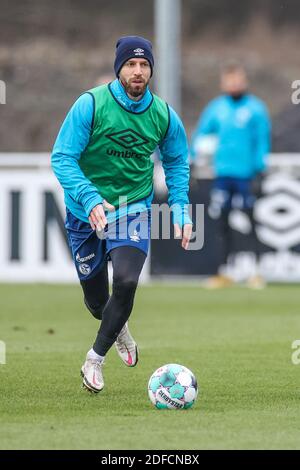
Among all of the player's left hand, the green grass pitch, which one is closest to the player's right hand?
the player's left hand

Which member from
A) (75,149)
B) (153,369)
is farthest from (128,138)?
(153,369)

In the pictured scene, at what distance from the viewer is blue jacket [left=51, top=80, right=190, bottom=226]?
26.9 ft

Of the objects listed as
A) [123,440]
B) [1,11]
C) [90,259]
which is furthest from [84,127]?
[1,11]

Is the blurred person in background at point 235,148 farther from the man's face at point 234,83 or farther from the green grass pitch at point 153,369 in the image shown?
the green grass pitch at point 153,369

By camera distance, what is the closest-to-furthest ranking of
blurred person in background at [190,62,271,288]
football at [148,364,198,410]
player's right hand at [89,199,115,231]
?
football at [148,364,198,410] → player's right hand at [89,199,115,231] → blurred person in background at [190,62,271,288]

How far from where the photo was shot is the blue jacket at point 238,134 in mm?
16797

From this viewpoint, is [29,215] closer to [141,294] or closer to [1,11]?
[141,294]

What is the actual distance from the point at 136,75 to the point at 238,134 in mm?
8881

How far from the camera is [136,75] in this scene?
8.20m

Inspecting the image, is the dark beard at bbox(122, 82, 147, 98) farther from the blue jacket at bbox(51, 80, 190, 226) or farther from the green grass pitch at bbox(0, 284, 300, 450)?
the green grass pitch at bbox(0, 284, 300, 450)

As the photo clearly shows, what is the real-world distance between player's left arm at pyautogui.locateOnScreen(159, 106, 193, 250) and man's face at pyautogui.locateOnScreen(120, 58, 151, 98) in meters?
0.38

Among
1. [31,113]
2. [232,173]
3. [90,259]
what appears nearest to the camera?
[90,259]

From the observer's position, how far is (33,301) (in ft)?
49.3
